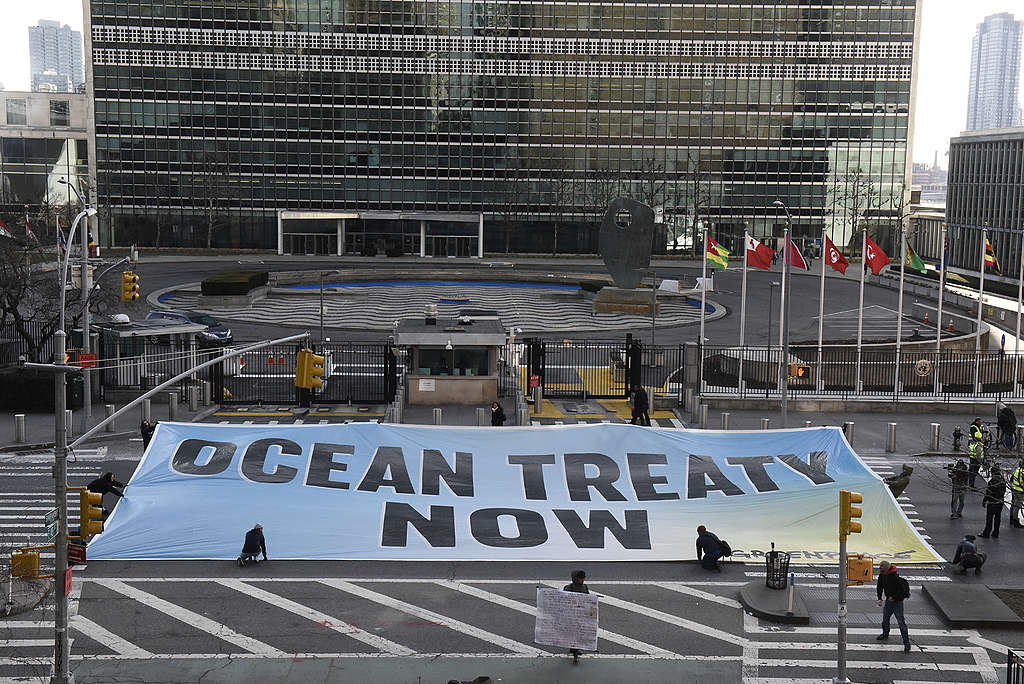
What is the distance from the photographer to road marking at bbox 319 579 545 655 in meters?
19.4

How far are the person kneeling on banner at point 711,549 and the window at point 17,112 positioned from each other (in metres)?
123

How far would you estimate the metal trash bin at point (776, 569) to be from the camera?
71.9 feet

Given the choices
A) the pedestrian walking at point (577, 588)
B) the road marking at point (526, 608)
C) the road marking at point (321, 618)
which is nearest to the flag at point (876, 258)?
the road marking at point (526, 608)

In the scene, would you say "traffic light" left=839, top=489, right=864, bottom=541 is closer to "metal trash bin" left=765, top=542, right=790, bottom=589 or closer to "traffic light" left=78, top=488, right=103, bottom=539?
"metal trash bin" left=765, top=542, right=790, bottom=589

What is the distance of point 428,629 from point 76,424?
22436 millimetres

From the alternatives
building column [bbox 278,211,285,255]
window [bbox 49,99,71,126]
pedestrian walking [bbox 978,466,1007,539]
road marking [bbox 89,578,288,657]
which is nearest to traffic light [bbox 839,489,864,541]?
pedestrian walking [bbox 978,466,1007,539]

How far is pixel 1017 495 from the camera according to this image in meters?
27.3

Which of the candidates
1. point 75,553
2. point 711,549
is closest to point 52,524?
point 75,553

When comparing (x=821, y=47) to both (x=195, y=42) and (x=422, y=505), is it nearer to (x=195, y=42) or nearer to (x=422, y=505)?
(x=195, y=42)

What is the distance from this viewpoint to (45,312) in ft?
154

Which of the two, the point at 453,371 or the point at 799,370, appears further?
the point at 453,371

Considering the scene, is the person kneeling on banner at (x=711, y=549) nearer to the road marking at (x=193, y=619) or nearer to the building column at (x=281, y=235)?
the road marking at (x=193, y=619)

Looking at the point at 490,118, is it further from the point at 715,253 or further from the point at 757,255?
the point at 757,255

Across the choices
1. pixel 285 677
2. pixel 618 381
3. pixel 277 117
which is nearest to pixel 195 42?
pixel 277 117
